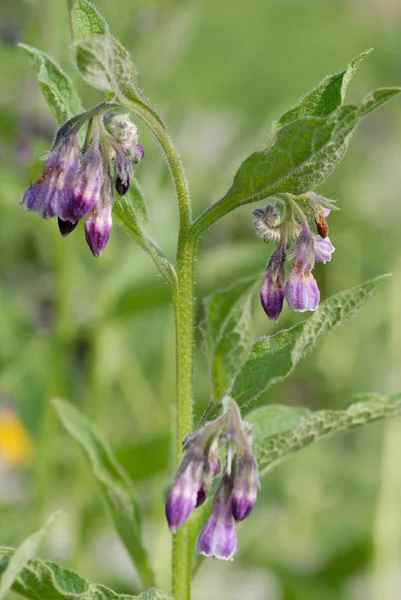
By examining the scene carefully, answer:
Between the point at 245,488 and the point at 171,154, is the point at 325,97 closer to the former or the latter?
the point at 171,154

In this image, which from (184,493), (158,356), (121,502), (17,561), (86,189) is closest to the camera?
(17,561)

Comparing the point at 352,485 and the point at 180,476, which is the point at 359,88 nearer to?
the point at 352,485

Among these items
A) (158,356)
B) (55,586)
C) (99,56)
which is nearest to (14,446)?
(158,356)

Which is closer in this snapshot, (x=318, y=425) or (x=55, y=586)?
(x=55, y=586)

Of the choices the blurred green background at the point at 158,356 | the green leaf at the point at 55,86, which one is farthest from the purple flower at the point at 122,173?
the blurred green background at the point at 158,356

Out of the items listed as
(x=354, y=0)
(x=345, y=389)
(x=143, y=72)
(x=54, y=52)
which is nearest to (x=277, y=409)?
(x=54, y=52)

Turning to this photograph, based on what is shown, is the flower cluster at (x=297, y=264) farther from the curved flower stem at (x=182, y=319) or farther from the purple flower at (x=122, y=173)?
the purple flower at (x=122, y=173)

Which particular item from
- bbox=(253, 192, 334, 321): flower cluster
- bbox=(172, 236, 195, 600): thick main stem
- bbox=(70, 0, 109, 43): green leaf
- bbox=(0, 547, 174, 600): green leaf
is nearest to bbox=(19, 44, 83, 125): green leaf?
bbox=(70, 0, 109, 43): green leaf
